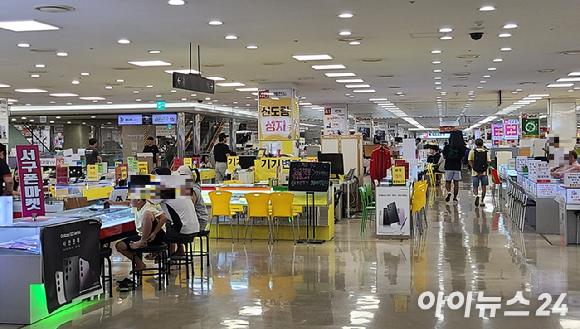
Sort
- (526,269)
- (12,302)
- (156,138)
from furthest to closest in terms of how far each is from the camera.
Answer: (156,138) → (526,269) → (12,302)

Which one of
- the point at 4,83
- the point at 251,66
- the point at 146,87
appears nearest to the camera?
the point at 251,66

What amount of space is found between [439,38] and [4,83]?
11087 mm

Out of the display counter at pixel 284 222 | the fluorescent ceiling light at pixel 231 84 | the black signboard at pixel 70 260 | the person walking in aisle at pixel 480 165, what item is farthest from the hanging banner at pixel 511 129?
the black signboard at pixel 70 260

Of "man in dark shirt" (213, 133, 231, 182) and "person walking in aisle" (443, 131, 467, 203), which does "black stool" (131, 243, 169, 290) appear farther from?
"person walking in aisle" (443, 131, 467, 203)

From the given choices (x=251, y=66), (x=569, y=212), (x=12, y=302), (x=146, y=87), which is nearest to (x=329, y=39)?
(x=251, y=66)

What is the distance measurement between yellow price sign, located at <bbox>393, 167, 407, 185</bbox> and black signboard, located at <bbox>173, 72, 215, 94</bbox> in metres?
3.57

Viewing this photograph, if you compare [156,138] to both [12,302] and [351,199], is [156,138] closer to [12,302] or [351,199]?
[351,199]

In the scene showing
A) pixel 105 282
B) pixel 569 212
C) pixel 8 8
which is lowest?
pixel 105 282

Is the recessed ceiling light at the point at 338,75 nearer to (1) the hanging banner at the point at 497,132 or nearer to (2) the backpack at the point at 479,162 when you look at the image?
(2) the backpack at the point at 479,162

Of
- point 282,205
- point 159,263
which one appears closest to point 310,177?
point 282,205

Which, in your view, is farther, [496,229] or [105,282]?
[496,229]

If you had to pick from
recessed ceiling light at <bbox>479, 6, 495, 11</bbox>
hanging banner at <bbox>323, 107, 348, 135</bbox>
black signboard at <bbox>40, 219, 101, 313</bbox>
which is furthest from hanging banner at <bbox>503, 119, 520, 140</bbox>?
black signboard at <bbox>40, 219, 101, 313</bbox>

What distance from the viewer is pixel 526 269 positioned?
25.0ft

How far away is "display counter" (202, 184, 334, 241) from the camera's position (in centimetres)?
1025
